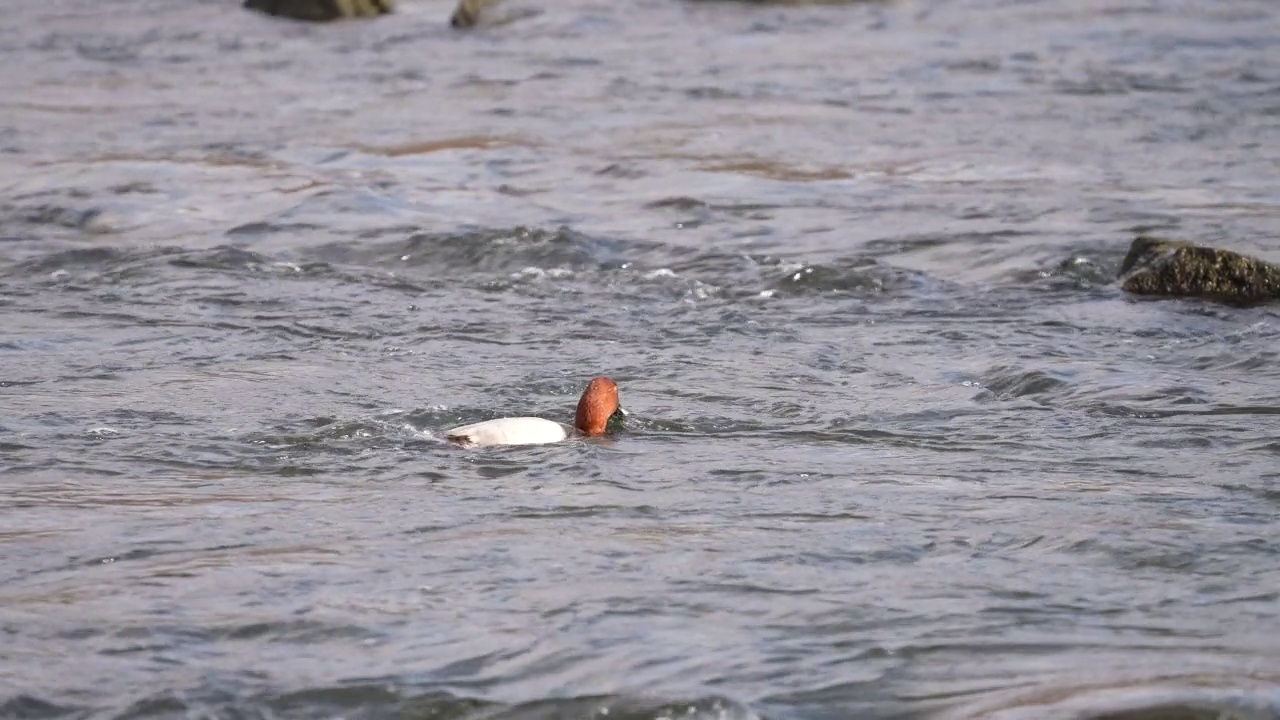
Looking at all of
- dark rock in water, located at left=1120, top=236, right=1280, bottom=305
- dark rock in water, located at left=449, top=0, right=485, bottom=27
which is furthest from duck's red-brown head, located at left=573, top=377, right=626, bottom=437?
dark rock in water, located at left=449, top=0, right=485, bottom=27

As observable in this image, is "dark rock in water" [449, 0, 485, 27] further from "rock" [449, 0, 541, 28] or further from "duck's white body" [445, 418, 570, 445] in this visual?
"duck's white body" [445, 418, 570, 445]

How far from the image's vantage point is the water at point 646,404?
13.0 feet

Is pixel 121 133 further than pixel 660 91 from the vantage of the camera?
No

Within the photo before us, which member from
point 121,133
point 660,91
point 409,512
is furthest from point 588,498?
point 660,91

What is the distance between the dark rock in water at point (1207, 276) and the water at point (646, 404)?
0.46 ft

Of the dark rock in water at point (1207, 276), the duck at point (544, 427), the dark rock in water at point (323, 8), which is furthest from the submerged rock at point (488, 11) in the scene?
the duck at point (544, 427)

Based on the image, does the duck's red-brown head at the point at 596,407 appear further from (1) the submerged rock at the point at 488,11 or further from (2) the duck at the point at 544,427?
(1) the submerged rock at the point at 488,11

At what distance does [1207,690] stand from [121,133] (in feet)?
34.3

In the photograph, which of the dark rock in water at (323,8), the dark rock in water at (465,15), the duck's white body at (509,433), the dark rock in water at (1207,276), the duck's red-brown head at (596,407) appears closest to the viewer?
the duck's white body at (509,433)

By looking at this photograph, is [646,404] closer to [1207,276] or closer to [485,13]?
[1207,276]

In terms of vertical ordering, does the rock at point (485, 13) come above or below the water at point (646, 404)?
above

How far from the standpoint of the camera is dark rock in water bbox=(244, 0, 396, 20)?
18.9 meters

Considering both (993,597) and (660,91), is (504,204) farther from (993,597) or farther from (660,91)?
(993,597)

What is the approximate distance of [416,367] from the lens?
683 cm
